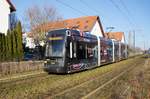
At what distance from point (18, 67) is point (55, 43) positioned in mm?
5263

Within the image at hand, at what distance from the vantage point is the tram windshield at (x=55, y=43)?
18.3 metres

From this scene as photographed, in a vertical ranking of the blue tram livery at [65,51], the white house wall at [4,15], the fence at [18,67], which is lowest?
the fence at [18,67]

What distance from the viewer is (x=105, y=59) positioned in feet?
102

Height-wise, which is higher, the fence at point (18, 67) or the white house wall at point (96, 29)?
the white house wall at point (96, 29)

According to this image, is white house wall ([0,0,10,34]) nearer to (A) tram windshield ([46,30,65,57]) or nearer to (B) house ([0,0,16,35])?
(B) house ([0,0,16,35])

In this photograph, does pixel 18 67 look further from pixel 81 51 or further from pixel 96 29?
pixel 96 29

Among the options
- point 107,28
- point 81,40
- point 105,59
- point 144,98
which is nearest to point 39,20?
point 107,28

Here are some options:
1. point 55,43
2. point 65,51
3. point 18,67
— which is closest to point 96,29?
point 18,67

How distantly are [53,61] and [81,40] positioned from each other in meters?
3.73

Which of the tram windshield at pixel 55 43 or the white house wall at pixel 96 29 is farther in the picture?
the white house wall at pixel 96 29

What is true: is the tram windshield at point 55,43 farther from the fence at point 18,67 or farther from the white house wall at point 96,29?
the white house wall at point 96,29

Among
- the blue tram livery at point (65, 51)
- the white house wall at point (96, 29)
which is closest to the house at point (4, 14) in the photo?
the blue tram livery at point (65, 51)

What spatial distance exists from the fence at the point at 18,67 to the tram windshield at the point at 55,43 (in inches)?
150

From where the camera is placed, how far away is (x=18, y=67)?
2219 centimetres
